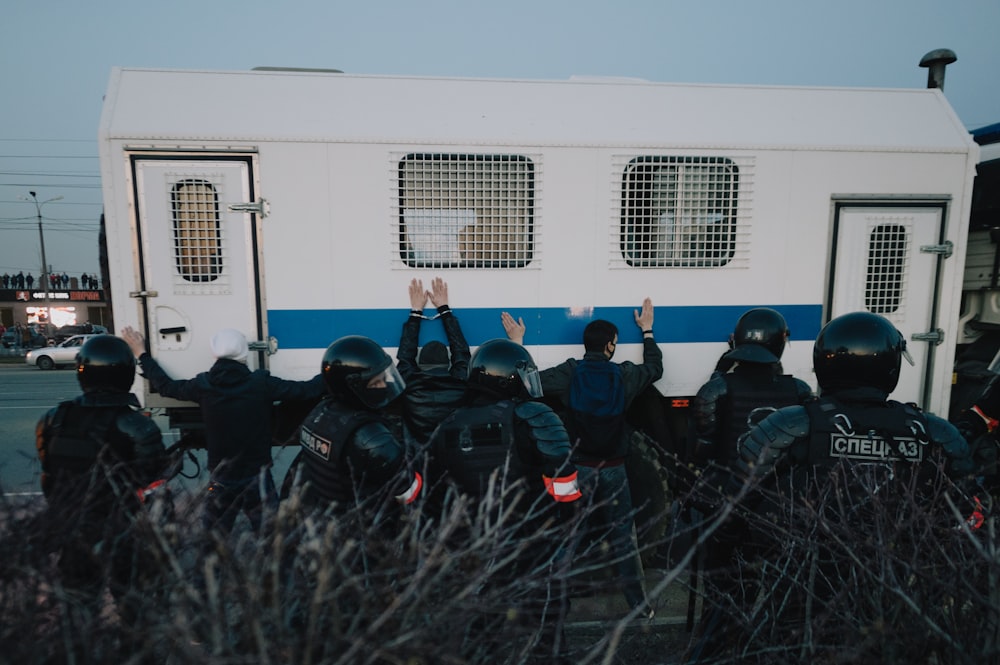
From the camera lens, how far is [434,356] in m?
3.56

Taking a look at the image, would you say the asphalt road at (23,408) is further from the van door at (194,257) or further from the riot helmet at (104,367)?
the van door at (194,257)

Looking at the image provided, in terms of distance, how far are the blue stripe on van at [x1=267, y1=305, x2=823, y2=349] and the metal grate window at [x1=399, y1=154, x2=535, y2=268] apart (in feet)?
1.27

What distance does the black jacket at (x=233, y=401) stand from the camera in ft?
10.5

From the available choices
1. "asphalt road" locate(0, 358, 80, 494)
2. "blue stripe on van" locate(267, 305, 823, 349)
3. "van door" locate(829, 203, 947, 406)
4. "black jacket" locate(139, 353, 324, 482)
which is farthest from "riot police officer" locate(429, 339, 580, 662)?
"van door" locate(829, 203, 947, 406)

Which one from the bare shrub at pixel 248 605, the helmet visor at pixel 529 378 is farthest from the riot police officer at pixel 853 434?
the bare shrub at pixel 248 605

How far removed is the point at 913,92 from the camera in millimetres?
4016

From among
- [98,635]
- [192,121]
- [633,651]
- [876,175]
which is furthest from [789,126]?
[98,635]

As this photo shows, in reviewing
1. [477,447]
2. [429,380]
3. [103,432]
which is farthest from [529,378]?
[103,432]

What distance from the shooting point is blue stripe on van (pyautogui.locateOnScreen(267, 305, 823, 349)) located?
3584 millimetres

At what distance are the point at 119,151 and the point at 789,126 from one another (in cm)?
460

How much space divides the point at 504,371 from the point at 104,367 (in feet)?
6.90

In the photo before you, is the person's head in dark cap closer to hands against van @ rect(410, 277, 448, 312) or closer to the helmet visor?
hands against van @ rect(410, 277, 448, 312)

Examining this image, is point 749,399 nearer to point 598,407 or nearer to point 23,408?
point 598,407

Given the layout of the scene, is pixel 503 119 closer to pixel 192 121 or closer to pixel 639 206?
pixel 639 206
